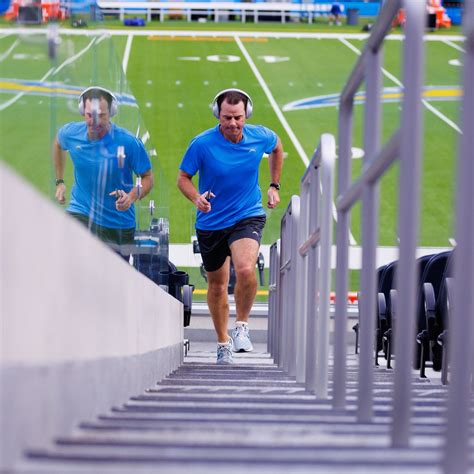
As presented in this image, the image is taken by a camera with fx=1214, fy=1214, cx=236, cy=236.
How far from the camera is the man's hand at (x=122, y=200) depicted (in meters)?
4.54

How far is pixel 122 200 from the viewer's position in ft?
15.5

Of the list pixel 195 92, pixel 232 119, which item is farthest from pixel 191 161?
pixel 195 92

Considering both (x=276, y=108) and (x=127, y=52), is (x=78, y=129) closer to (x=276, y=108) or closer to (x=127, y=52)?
(x=276, y=108)

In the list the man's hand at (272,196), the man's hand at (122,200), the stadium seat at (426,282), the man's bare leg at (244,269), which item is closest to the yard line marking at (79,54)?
the man's hand at (122,200)

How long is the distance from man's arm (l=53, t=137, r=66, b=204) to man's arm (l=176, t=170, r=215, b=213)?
3.22 m

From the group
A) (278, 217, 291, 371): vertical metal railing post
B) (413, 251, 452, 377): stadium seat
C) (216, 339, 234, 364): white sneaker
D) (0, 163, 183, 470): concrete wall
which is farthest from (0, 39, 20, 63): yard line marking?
(216, 339, 234, 364): white sneaker

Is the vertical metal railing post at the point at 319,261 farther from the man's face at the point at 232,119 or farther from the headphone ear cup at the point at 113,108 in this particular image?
the man's face at the point at 232,119

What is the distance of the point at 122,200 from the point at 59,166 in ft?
5.03

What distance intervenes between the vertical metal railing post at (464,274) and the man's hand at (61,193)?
151 cm

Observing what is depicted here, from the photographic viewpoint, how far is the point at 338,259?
10.5ft

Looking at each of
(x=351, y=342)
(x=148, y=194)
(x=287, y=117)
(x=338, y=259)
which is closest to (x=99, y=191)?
(x=338, y=259)

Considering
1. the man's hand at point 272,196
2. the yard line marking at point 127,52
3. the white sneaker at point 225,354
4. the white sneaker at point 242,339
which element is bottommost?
the white sneaker at point 225,354

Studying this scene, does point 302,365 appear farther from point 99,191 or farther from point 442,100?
point 442,100

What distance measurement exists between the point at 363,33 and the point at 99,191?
4182 centimetres
